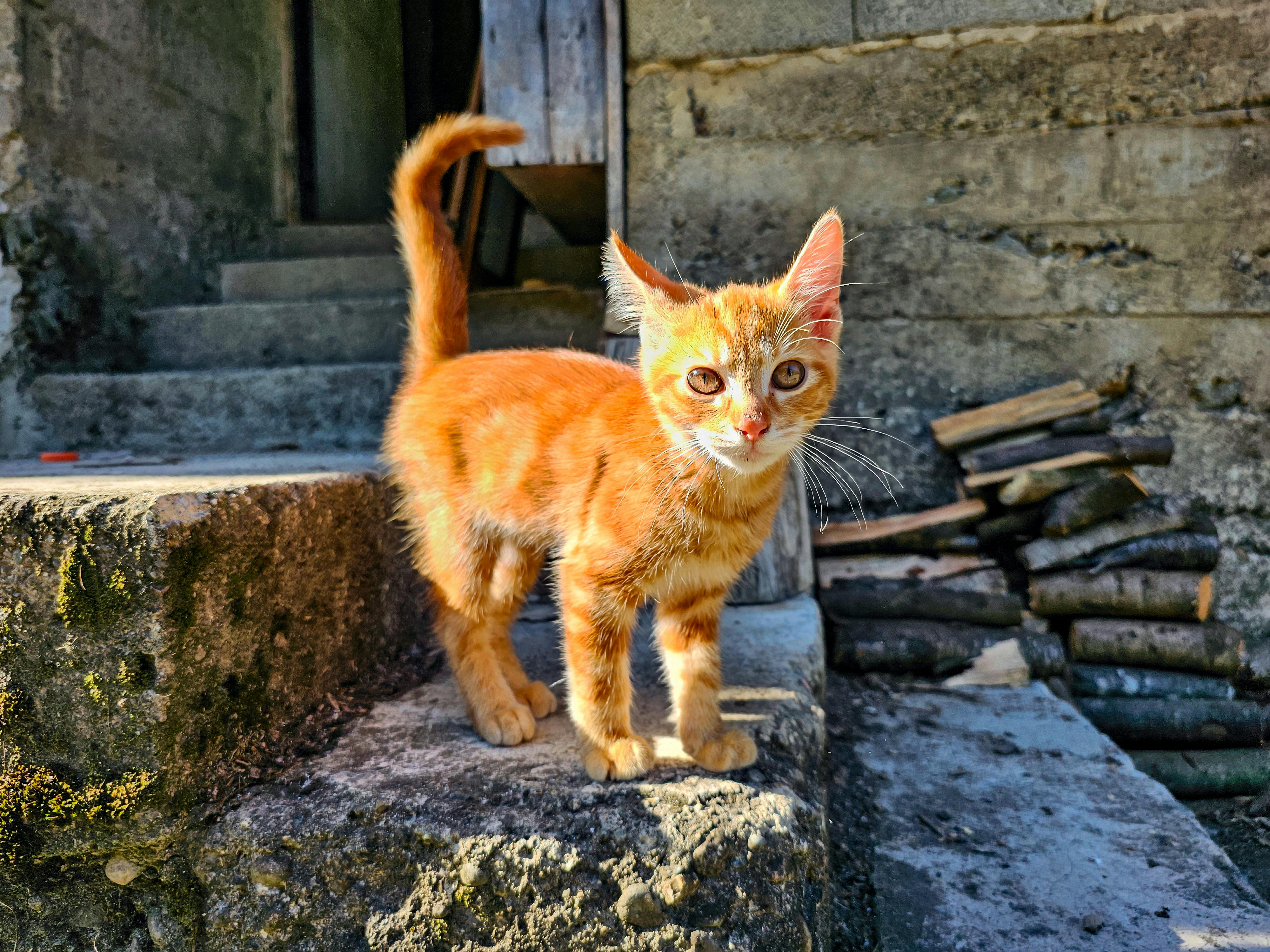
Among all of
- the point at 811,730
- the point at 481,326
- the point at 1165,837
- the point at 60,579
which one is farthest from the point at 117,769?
the point at 481,326

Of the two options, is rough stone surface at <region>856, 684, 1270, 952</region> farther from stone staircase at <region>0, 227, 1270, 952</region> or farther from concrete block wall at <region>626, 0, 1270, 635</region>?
concrete block wall at <region>626, 0, 1270, 635</region>

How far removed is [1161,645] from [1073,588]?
0.34 meters

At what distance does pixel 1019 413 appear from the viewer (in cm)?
312

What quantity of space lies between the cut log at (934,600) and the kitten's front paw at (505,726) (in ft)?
4.94

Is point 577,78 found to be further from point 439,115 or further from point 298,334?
point 298,334

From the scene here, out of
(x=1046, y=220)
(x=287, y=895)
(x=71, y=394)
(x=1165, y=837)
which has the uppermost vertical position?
(x=1046, y=220)

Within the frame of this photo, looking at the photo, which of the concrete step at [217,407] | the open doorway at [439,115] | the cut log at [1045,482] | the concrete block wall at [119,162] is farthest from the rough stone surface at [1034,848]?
the concrete block wall at [119,162]

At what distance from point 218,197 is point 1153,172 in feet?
Answer: 14.0

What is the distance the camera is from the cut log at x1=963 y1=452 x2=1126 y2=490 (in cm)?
296

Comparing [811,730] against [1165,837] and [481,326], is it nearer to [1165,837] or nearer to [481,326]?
[1165,837]

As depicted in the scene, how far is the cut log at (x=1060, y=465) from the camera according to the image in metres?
2.96

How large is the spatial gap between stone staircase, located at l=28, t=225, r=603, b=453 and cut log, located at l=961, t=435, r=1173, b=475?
1555mm

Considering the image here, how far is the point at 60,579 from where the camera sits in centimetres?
142

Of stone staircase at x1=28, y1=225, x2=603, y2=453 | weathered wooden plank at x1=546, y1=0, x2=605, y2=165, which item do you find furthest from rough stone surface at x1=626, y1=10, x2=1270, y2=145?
stone staircase at x1=28, y1=225, x2=603, y2=453
